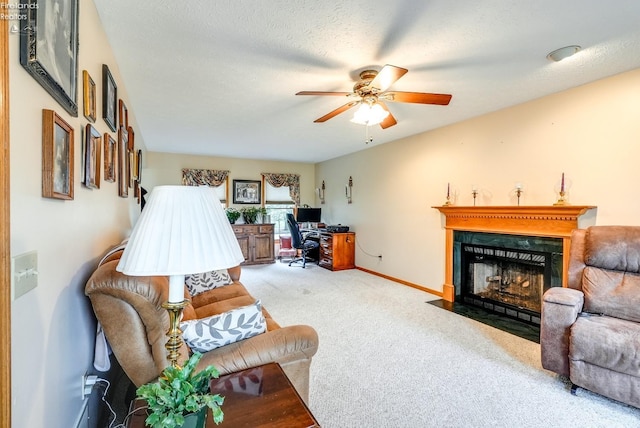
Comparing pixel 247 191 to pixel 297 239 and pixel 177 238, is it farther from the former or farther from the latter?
pixel 177 238

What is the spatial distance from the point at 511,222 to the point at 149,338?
3553mm

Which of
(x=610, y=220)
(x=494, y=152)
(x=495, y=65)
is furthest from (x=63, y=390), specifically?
(x=494, y=152)

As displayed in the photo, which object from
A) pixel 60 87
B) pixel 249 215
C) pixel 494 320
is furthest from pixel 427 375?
pixel 249 215

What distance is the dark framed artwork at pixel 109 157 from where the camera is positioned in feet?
6.07

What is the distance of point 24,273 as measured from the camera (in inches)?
31.7

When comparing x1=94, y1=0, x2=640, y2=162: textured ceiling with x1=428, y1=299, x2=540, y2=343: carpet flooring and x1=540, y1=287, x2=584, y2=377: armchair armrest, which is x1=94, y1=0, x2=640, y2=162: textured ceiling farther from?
x1=428, y1=299, x2=540, y2=343: carpet flooring

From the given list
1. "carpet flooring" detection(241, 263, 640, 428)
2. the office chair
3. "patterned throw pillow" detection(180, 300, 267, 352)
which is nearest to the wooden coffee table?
"patterned throw pillow" detection(180, 300, 267, 352)

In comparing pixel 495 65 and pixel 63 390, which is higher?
pixel 495 65

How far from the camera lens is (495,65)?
7.82 feet

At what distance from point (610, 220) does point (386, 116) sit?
218 cm

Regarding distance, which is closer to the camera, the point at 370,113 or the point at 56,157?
the point at 56,157

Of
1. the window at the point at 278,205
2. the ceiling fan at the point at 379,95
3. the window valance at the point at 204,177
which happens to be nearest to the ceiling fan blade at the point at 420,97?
the ceiling fan at the point at 379,95

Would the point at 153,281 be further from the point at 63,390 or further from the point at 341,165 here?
the point at 341,165

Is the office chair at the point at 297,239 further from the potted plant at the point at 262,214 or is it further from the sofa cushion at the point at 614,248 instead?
the sofa cushion at the point at 614,248
